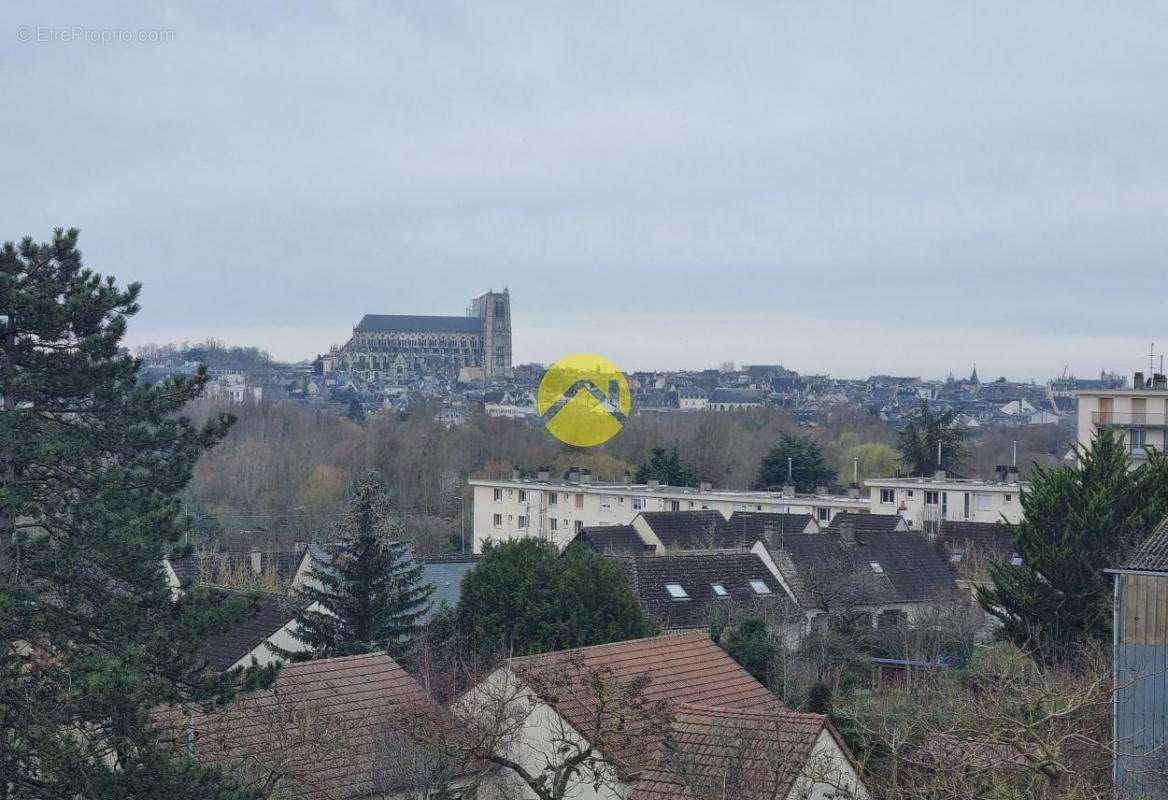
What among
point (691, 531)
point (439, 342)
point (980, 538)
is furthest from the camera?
point (439, 342)

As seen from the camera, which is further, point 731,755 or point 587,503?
point 587,503

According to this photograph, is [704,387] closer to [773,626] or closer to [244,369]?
[244,369]

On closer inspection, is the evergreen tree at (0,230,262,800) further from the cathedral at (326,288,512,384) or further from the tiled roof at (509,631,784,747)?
the cathedral at (326,288,512,384)

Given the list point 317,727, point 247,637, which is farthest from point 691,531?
point 317,727

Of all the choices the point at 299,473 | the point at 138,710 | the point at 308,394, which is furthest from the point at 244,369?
the point at 138,710

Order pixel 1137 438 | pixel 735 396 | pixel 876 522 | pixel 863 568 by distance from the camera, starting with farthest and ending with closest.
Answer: pixel 735 396, pixel 1137 438, pixel 876 522, pixel 863 568

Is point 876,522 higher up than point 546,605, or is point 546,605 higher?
point 876,522

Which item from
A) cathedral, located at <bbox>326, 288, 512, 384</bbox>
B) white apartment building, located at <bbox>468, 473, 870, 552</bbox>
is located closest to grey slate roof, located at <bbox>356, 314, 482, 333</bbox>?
cathedral, located at <bbox>326, 288, 512, 384</bbox>

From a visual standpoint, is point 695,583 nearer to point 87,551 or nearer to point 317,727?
point 317,727
